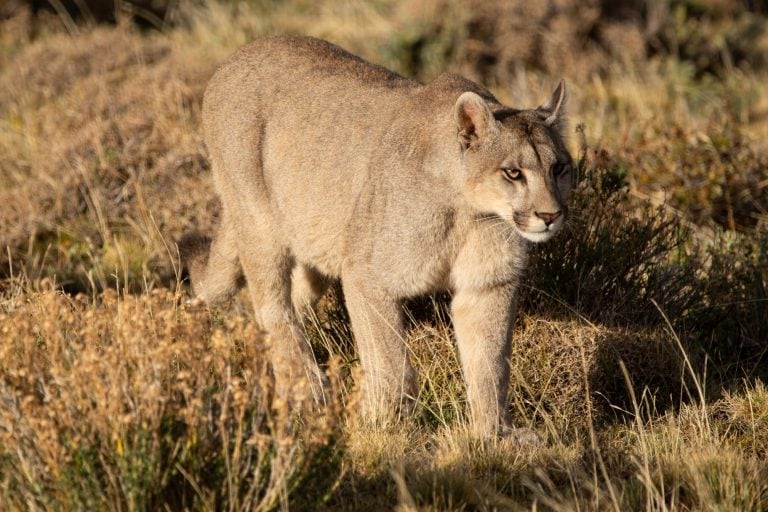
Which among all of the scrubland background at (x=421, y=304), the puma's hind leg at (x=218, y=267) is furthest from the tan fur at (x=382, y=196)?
the scrubland background at (x=421, y=304)

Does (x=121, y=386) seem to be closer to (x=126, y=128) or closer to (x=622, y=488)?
(x=622, y=488)

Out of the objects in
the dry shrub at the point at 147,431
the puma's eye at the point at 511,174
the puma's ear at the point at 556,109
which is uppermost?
the puma's ear at the point at 556,109

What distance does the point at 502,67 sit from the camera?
12.4 metres

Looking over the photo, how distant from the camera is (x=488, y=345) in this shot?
5.34m

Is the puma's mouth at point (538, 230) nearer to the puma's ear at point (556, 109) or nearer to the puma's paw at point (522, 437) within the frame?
the puma's ear at point (556, 109)

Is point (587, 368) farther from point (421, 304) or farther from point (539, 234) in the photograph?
point (539, 234)

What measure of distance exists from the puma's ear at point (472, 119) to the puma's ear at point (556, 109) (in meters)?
0.39

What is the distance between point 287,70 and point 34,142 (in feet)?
13.6

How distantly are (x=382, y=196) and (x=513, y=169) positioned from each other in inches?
27.8

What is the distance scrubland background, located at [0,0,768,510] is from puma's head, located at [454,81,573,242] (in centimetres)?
83

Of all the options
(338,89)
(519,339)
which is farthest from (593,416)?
(338,89)

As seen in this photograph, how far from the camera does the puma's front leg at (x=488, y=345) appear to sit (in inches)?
209

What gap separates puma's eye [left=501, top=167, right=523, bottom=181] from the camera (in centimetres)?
502

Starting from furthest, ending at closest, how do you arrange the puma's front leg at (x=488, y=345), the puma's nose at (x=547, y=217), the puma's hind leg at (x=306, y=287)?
the puma's hind leg at (x=306, y=287), the puma's front leg at (x=488, y=345), the puma's nose at (x=547, y=217)
